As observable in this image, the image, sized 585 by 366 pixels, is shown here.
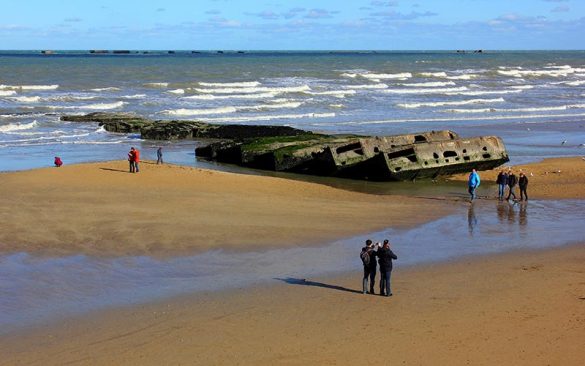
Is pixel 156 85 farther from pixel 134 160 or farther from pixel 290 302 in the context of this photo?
pixel 290 302

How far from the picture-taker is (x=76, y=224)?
59.8 ft

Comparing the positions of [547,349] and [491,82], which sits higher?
[491,82]

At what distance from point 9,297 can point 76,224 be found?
516 cm

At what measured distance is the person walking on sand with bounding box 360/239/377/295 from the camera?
13.2 meters

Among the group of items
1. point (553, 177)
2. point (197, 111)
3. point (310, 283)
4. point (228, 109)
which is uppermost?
point (228, 109)

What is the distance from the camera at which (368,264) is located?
→ 13195 mm

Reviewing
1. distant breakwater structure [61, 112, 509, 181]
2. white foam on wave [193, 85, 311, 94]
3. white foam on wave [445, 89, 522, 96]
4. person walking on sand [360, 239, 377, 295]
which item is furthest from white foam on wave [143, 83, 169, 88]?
person walking on sand [360, 239, 377, 295]

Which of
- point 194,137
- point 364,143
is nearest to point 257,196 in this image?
point 364,143

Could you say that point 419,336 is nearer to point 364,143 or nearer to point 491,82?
point 364,143

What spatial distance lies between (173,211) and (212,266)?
15.7 ft

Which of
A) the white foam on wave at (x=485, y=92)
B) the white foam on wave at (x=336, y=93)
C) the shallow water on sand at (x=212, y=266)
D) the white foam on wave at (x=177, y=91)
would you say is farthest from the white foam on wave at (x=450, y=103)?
the shallow water on sand at (x=212, y=266)

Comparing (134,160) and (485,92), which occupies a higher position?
(485,92)

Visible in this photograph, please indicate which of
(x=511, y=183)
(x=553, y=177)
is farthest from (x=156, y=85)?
(x=511, y=183)

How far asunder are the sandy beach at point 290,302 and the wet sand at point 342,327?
0.03m
